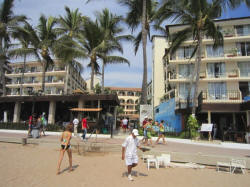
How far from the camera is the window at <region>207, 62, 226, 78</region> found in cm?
2317

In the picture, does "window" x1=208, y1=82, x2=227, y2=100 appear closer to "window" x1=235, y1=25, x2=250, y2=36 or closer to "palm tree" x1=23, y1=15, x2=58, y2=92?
"window" x1=235, y1=25, x2=250, y2=36

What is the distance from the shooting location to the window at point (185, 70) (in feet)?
79.3

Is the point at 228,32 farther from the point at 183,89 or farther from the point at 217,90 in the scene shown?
the point at 183,89

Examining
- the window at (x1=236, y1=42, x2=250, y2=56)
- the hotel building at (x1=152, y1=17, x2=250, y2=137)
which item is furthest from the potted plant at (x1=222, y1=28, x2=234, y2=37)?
the window at (x1=236, y1=42, x2=250, y2=56)

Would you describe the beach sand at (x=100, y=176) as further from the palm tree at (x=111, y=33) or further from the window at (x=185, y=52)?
the window at (x=185, y=52)

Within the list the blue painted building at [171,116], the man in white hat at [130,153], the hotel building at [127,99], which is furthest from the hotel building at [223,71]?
the hotel building at [127,99]

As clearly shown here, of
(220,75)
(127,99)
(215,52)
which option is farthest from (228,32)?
(127,99)

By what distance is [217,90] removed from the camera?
22.8 meters

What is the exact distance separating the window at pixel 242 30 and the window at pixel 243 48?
4.22 ft

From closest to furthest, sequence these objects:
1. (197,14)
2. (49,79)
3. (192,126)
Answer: (192,126) → (197,14) → (49,79)

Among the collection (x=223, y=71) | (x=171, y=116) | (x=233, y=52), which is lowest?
(x=171, y=116)

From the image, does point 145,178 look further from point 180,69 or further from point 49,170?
point 180,69

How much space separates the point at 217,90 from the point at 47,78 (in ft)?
118

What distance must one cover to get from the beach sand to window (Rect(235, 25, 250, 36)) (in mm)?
22785
